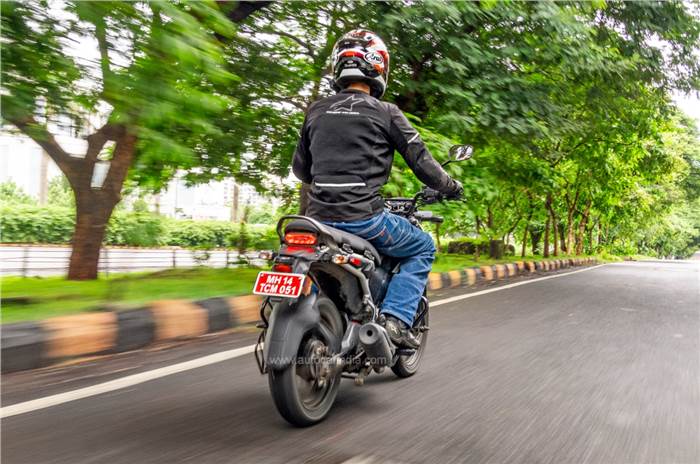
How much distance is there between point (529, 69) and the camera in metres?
9.34

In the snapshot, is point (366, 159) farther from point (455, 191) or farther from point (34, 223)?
point (34, 223)

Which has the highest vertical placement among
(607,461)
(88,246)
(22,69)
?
(22,69)

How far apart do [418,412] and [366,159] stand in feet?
4.58

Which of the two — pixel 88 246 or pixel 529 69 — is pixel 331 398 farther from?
pixel 529 69

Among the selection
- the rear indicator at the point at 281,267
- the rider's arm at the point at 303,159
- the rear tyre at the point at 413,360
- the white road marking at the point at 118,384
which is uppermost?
the rider's arm at the point at 303,159

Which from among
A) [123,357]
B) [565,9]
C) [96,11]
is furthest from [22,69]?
[565,9]

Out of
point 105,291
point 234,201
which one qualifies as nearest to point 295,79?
point 234,201

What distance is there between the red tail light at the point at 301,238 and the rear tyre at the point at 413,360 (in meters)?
1.23

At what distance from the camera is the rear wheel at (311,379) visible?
2791mm

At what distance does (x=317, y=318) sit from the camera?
2949 mm

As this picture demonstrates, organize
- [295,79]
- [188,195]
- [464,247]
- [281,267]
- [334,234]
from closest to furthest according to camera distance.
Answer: [281,267] → [334,234] → [295,79] → [188,195] → [464,247]

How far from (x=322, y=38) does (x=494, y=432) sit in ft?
23.2

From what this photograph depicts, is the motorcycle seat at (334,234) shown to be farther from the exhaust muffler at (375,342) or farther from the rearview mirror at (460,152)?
the rearview mirror at (460,152)

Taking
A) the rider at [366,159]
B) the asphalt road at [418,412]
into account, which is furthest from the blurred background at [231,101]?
the asphalt road at [418,412]
